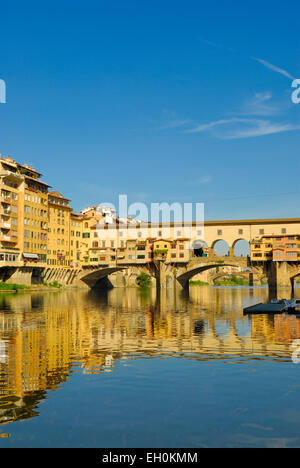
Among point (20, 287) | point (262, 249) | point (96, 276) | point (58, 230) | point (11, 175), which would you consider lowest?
point (20, 287)

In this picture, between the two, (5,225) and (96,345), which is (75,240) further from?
(96,345)

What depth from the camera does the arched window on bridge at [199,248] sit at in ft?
400

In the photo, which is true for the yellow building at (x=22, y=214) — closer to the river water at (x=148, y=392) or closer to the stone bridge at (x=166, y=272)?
the stone bridge at (x=166, y=272)

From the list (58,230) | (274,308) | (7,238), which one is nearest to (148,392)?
(274,308)

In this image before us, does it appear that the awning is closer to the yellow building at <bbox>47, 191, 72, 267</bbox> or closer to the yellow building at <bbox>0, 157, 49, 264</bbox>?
the yellow building at <bbox>0, 157, 49, 264</bbox>

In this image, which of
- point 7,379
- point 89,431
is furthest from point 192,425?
point 7,379

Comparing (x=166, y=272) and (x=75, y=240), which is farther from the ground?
(x=75, y=240)

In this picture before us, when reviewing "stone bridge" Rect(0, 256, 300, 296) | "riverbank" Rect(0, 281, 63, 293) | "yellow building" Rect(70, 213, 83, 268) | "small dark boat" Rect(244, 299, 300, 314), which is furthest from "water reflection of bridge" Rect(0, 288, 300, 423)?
"yellow building" Rect(70, 213, 83, 268)

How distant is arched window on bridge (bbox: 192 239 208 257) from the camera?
121875 mm

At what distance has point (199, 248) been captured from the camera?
408ft

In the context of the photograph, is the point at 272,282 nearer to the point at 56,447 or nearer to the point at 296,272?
the point at 296,272

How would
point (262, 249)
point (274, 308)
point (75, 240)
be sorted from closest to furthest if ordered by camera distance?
Result: 1. point (274, 308)
2. point (262, 249)
3. point (75, 240)

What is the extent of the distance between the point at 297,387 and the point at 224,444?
557 centimetres

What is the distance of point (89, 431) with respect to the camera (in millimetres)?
10938
